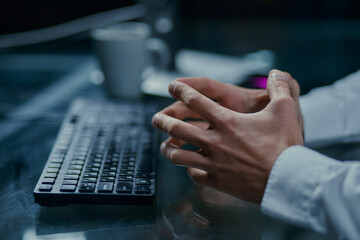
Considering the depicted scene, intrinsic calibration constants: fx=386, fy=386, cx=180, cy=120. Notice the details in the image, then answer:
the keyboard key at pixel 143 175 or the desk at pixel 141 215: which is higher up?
the keyboard key at pixel 143 175

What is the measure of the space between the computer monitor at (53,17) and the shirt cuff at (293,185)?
0.77 m

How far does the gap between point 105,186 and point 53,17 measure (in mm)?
691

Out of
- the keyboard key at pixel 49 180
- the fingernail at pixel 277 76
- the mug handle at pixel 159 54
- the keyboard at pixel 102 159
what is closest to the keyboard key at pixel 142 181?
the keyboard at pixel 102 159

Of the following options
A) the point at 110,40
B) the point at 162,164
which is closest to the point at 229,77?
the point at 110,40

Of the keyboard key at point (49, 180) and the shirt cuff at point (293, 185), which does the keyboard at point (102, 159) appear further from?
the shirt cuff at point (293, 185)

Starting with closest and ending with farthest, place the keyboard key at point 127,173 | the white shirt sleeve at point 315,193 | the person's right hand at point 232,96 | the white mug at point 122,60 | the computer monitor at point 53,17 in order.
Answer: the white shirt sleeve at point 315,193 → the keyboard key at point 127,173 → the person's right hand at point 232,96 → the white mug at point 122,60 → the computer monitor at point 53,17

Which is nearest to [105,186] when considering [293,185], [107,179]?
[107,179]

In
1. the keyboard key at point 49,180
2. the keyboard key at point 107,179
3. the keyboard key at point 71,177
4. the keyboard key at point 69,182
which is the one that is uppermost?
the keyboard key at point 49,180

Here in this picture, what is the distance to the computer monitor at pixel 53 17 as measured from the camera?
937 mm

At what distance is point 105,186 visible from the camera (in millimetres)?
468

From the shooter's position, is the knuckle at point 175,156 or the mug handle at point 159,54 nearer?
the knuckle at point 175,156

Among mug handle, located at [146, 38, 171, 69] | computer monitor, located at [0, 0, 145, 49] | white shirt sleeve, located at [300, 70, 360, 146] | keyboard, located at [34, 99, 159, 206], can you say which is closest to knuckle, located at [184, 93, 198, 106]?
keyboard, located at [34, 99, 159, 206]

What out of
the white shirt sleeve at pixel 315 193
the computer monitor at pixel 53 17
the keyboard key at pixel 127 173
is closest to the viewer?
the white shirt sleeve at pixel 315 193

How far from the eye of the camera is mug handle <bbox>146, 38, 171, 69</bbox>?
99 centimetres
